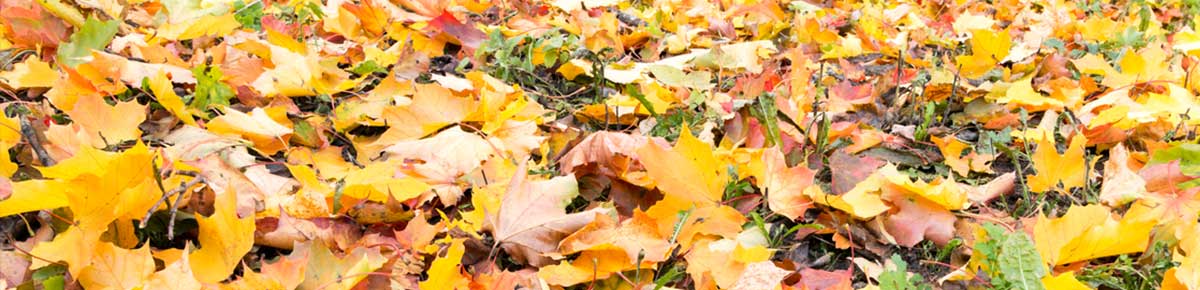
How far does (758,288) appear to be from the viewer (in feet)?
3.01

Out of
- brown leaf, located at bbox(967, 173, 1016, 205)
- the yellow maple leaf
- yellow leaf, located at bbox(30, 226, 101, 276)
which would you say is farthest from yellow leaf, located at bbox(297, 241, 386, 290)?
the yellow maple leaf

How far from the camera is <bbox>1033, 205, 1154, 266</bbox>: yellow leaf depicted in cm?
98

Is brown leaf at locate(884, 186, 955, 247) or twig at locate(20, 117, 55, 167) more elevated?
twig at locate(20, 117, 55, 167)

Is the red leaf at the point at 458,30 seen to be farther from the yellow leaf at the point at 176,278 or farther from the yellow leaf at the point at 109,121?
the yellow leaf at the point at 176,278

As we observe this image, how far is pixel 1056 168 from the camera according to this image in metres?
1.18

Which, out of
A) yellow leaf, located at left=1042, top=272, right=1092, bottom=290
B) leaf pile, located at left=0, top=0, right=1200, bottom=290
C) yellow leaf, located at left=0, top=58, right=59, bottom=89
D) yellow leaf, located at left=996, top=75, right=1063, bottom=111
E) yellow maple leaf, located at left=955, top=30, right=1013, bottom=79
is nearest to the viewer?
yellow leaf, located at left=1042, top=272, right=1092, bottom=290

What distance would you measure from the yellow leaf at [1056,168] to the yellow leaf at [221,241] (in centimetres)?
106

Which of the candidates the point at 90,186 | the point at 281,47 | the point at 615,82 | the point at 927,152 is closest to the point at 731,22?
the point at 615,82

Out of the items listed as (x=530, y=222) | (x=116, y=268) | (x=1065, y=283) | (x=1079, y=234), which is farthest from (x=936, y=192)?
(x=116, y=268)

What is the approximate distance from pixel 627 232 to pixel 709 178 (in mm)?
144

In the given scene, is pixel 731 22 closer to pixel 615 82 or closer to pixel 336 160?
pixel 615 82

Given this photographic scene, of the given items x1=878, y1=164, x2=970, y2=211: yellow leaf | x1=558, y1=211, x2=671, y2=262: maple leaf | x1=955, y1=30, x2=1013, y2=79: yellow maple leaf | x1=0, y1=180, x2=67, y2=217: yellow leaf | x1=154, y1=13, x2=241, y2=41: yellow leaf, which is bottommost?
x1=955, y1=30, x2=1013, y2=79: yellow maple leaf

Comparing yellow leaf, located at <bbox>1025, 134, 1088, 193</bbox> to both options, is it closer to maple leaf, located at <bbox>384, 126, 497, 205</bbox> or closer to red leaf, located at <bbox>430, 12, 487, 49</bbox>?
maple leaf, located at <bbox>384, 126, 497, 205</bbox>

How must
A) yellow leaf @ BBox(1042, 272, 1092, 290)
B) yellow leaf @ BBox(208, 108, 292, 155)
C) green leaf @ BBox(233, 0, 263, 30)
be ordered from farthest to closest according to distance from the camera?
green leaf @ BBox(233, 0, 263, 30) → yellow leaf @ BBox(208, 108, 292, 155) → yellow leaf @ BBox(1042, 272, 1092, 290)
